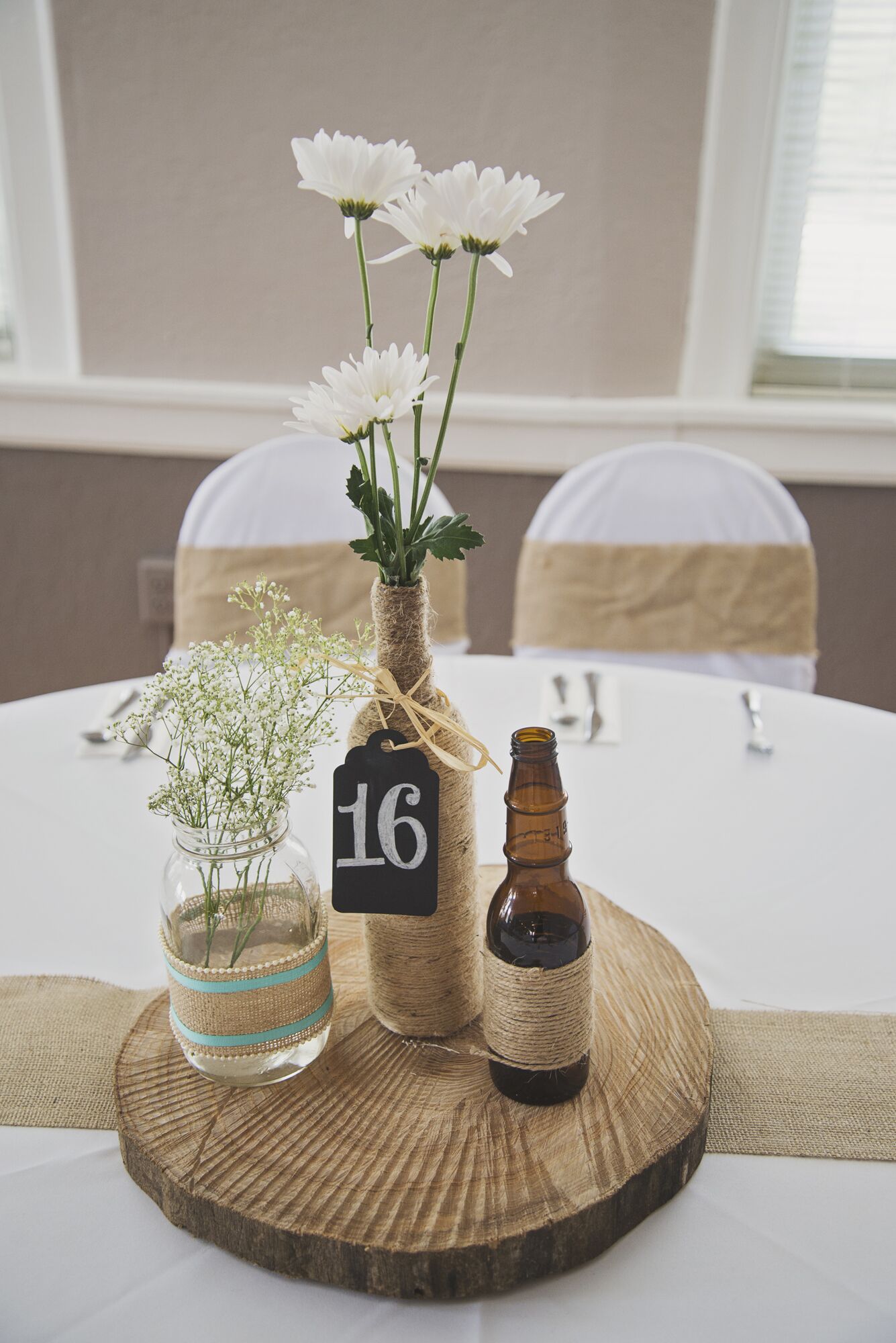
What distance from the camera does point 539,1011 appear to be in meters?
0.53

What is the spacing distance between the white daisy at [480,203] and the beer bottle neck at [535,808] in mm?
240

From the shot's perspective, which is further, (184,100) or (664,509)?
(184,100)

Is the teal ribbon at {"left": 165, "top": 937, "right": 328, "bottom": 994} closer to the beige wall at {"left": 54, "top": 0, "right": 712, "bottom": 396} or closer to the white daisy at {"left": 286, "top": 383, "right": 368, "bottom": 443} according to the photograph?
the white daisy at {"left": 286, "top": 383, "right": 368, "bottom": 443}

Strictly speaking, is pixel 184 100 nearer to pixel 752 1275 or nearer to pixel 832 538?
pixel 832 538

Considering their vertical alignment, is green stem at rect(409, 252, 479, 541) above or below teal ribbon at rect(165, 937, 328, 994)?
above

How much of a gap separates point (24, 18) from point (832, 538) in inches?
75.2

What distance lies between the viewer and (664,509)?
147cm

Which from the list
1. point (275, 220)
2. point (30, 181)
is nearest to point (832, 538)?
point (275, 220)

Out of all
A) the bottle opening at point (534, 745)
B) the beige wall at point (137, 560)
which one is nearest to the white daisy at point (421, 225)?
the bottle opening at point (534, 745)

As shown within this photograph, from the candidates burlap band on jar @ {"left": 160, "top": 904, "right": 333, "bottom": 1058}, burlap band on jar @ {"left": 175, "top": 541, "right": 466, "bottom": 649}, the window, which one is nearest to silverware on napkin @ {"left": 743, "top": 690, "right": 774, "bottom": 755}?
burlap band on jar @ {"left": 175, "top": 541, "right": 466, "bottom": 649}

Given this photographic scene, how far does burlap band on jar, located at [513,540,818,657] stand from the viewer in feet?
4.74

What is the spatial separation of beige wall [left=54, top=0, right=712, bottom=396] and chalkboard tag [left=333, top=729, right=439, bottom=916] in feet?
5.14

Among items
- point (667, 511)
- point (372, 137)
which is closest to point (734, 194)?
point (372, 137)

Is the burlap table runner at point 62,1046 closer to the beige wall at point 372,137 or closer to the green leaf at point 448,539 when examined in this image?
the green leaf at point 448,539
